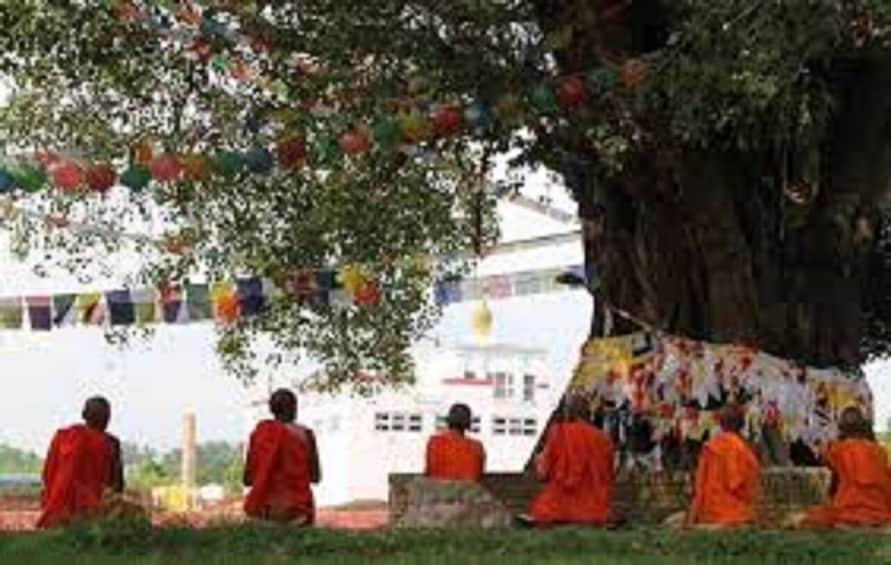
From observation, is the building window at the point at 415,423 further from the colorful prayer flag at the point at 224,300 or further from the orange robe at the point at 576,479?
the orange robe at the point at 576,479

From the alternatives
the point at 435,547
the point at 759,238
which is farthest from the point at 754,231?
the point at 435,547

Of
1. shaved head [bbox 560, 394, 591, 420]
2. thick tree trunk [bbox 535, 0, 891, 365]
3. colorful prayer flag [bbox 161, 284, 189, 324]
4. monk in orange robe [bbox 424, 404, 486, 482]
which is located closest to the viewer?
shaved head [bbox 560, 394, 591, 420]

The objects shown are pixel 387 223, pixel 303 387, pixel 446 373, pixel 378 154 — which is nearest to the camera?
pixel 378 154

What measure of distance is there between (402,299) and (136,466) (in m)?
51.0

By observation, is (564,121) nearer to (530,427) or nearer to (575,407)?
(575,407)

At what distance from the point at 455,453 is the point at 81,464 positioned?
3.39 m

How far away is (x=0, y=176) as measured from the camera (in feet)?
47.4

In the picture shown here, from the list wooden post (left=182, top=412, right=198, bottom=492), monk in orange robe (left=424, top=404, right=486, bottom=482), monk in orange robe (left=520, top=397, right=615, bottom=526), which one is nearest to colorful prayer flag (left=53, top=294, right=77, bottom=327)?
monk in orange robe (left=424, top=404, right=486, bottom=482)

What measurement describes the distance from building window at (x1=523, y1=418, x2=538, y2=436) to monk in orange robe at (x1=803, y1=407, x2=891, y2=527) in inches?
2001

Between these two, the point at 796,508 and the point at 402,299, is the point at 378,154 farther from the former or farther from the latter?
the point at 402,299

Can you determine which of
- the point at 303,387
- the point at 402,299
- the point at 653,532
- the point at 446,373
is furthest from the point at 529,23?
the point at 446,373

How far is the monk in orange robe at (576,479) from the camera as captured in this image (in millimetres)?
13711

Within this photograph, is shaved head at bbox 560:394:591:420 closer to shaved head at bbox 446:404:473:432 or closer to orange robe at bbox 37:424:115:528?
shaved head at bbox 446:404:473:432

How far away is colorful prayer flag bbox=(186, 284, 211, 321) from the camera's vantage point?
2061 cm
